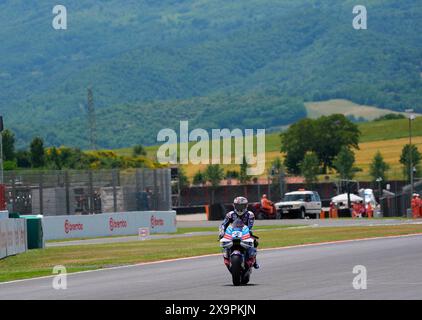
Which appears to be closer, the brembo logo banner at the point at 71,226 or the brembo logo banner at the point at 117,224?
the brembo logo banner at the point at 71,226

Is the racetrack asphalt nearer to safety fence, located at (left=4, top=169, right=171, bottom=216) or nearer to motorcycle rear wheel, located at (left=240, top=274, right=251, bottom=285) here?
Answer: motorcycle rear wheel, located at (left=240, top=274, right=251, bottom=285)

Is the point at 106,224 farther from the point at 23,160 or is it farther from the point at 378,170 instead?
the point at 378,170

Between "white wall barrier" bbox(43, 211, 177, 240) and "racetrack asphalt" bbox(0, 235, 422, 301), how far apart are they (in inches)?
718

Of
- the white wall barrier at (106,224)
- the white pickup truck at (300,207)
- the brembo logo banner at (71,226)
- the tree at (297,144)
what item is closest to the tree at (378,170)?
the tree at (297,144)

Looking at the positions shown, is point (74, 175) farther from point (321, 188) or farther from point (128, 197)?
point (321, 188)

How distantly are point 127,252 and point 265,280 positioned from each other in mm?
13233

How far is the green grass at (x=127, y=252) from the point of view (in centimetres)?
2805

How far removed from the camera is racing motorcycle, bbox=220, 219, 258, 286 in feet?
67.2

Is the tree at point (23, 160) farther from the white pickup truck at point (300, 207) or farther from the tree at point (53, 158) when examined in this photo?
the white pickup truck at point (300, 207)

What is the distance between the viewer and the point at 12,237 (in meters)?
34.4

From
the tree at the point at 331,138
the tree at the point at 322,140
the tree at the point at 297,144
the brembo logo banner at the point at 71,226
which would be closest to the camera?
the brembo logo banner at the point at 71,226

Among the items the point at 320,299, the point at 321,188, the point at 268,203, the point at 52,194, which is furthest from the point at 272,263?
the point at 321,188

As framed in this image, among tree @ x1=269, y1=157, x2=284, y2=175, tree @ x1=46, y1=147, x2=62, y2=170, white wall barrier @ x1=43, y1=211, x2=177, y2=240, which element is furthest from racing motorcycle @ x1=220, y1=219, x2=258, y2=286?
tree @ x1=46, y1=147, x2=62, y2=170

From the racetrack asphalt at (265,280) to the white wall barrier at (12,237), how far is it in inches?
237
